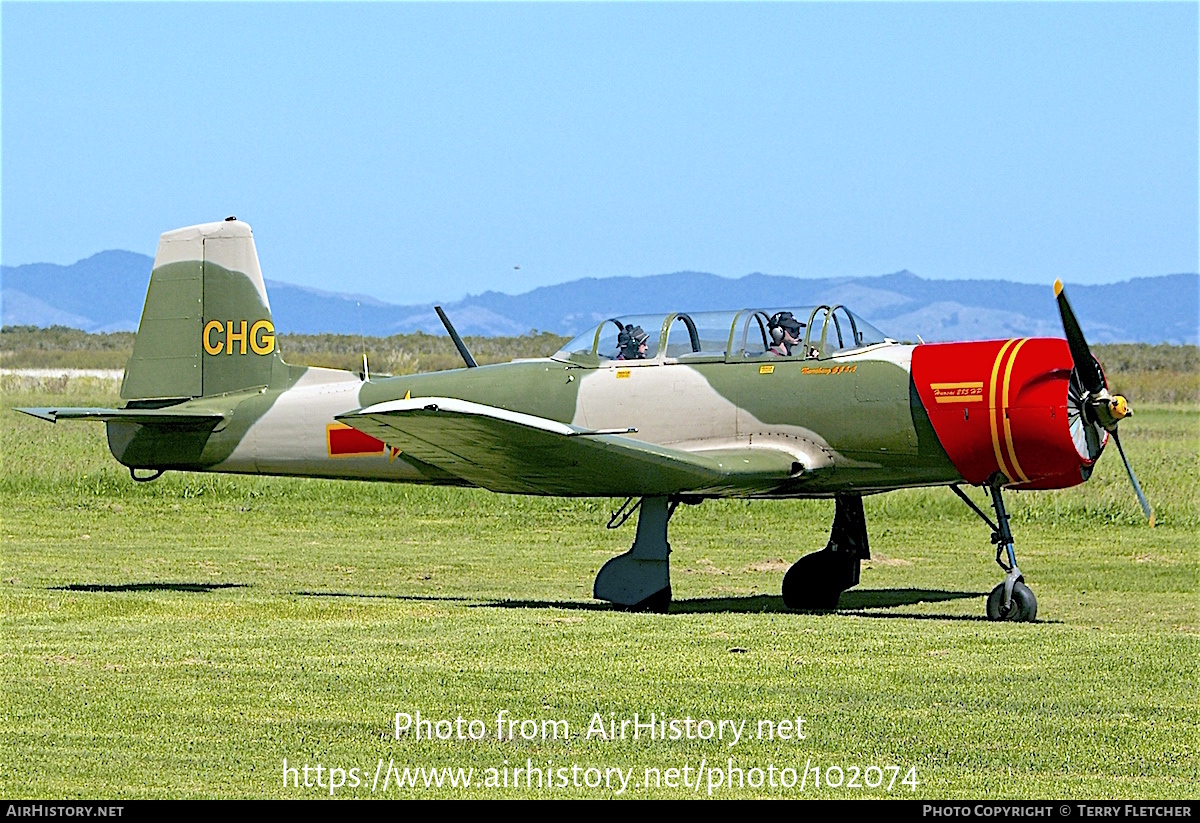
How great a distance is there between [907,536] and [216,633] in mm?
11455

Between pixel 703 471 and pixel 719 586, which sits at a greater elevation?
pixel 703 471

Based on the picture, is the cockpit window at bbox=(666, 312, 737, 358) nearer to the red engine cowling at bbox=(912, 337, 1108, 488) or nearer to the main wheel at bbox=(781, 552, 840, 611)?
A: the red engine cowling at bbox=(912, 337, 1108, 488)

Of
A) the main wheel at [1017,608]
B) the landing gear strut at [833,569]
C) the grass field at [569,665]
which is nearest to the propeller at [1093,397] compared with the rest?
the main wheel at [1017,608]

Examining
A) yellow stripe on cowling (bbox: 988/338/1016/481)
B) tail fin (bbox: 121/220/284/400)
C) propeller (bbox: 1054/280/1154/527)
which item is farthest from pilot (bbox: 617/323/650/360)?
tail fin (bbox: 121/220/284/400)

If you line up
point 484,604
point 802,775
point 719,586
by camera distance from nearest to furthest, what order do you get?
point 802,775, point 484,604, point 719,586

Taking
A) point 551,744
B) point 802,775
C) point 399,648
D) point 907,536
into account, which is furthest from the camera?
point 907,536

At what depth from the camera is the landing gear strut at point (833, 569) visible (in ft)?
45.8

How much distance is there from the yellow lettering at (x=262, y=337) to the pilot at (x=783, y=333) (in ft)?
16.6

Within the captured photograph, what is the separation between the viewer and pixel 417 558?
57.5 ft

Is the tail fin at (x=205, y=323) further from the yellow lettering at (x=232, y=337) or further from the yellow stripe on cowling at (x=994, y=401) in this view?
the yellow stripe on cowling at (x=994, y=401)

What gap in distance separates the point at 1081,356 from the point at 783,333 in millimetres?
2417

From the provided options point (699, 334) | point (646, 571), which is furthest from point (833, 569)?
point (699, 334)

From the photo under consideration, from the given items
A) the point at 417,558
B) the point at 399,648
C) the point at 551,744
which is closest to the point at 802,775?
the point at 551,744
